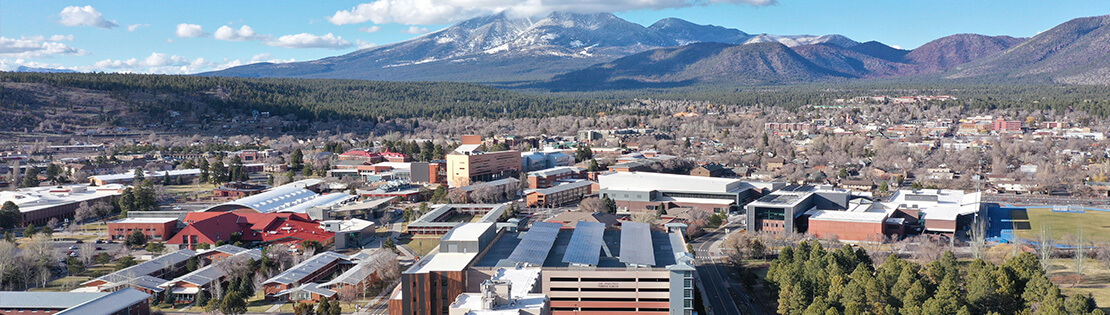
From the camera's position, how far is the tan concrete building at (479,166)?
53625 mm

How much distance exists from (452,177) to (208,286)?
26.7 meters

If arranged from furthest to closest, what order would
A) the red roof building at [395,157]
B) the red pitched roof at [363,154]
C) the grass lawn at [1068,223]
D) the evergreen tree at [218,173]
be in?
the red pitched roof at [363,154] → the red roof building at [395,157] → the evergreen tree at [218,173] → the grass lawn at [1068,223]

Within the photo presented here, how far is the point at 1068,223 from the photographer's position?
40.1 m

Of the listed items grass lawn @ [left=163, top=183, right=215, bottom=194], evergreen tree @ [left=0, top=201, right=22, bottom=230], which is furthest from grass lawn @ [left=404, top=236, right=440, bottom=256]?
grass lawn @ [left=163, top=183, right=215, bottom=194]

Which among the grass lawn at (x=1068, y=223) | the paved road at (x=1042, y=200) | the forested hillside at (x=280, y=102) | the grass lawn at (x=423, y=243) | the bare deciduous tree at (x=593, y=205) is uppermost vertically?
the forested hillside at (x=280, y=102)

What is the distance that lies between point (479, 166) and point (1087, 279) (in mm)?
34473

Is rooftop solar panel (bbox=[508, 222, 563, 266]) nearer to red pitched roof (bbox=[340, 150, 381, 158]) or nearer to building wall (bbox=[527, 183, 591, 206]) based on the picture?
building wall (bbox=[527, 183, 591, 206])

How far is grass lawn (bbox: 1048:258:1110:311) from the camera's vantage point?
2644 cm

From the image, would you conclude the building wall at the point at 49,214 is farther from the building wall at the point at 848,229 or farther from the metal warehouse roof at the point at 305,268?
the building wall at the point at 848,229

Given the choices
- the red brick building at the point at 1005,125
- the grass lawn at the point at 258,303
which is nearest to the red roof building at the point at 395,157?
the grass lawn at the point at 258,303

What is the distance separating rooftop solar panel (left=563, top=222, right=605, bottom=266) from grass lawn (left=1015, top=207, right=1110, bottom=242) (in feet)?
64.3

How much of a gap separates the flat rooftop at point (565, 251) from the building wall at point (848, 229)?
8.82 m

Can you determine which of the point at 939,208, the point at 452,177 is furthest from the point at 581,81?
the point at 939,208

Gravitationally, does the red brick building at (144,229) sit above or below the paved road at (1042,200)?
above
